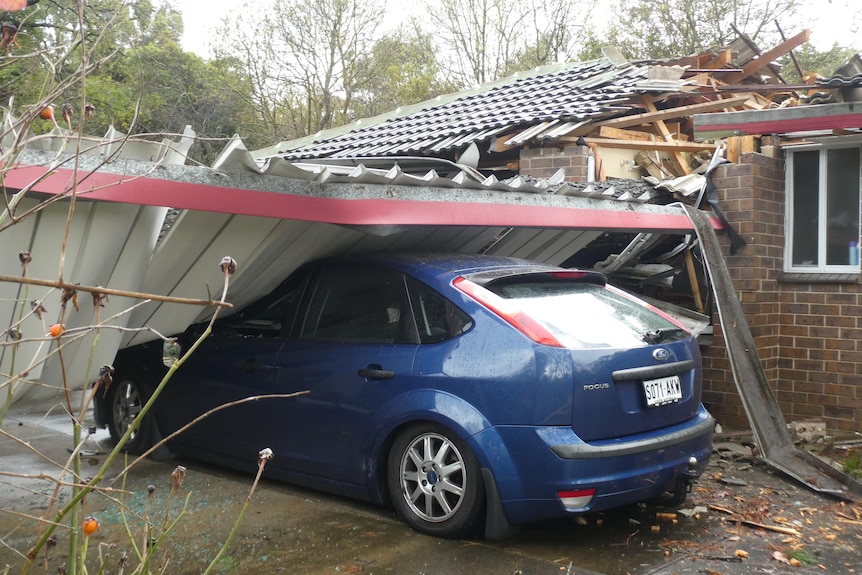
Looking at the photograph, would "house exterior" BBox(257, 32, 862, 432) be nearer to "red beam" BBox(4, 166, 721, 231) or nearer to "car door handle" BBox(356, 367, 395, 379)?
"red beam" BBox(4, 166, 721, 231)

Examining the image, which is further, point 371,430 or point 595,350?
point 371,430

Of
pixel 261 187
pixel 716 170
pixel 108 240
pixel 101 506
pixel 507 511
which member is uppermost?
pixel 716 170

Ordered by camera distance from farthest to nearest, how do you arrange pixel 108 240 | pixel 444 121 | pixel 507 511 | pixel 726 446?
pixel 444 121, pixel 726 446, pixel 108 240, pixel 507 511

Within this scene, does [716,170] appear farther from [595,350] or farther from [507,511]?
[507,511]

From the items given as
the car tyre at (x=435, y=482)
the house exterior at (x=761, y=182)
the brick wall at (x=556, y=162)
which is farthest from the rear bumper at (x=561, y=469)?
the brick wall at (x=556, y=162)

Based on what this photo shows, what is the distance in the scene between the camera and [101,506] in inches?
212

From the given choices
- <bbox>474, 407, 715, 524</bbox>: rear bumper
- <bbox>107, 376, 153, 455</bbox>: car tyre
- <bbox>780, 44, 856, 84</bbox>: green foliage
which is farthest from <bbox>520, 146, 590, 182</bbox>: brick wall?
<bbox>780, 44, 856, 84</bbox>: green foliage

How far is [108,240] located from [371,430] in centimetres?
186

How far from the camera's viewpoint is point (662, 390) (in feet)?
15.6

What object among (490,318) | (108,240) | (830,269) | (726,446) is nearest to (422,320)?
(490,318)

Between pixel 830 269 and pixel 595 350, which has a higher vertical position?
pixel 830 269

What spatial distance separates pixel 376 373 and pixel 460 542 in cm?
108

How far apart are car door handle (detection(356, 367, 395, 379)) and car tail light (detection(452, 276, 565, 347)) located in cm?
65

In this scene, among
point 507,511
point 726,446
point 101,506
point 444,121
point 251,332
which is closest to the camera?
point 507,511
